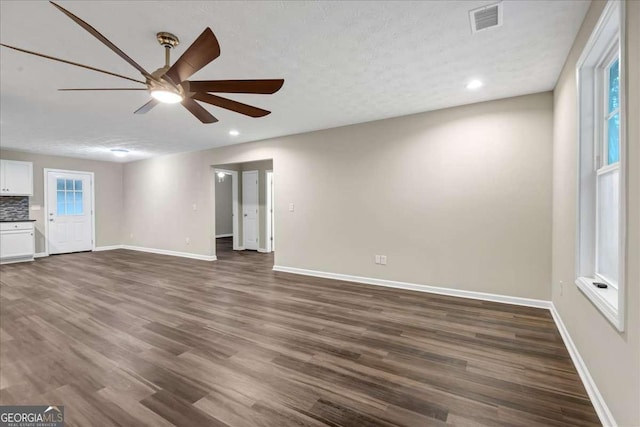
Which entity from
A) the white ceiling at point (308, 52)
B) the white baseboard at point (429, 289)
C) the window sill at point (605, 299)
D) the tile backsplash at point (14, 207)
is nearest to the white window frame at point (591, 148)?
the window sill at point (605, 299)

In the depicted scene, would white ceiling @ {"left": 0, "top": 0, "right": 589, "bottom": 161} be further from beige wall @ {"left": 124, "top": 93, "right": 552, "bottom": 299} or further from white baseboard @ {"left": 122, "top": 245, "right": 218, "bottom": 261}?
white baseboard @ {"left": 122, "top": 245, "right": 218, "bottom": 261}

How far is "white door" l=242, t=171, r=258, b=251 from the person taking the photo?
305 inches

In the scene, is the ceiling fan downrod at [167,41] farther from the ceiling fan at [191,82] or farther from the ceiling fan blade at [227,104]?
the ceiling fan blade at [227,104]

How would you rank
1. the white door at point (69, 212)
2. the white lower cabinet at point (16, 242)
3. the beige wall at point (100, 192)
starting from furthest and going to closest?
the white door at point (69, 212) < the beige wall at point (100, 192) < the white lower cabinet at point (16, 242)

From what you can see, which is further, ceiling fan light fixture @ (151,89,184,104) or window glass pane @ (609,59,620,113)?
ceiling fan light fixture @ (151,89,184,104)

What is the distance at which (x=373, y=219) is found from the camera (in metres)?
4.47

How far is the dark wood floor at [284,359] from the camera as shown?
1707mm

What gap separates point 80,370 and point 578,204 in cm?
382

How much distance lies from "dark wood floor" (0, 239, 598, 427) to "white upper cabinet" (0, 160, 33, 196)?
363 cm

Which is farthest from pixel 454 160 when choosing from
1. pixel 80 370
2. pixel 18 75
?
pixel 18 75

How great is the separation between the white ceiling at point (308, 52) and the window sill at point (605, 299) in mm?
1830

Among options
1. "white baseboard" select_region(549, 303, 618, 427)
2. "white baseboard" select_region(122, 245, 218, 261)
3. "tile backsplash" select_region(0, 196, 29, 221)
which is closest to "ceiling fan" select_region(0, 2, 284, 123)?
"white baseboard" select_region(549, 303, 618, 427)

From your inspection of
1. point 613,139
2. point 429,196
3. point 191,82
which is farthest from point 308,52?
point 429,196

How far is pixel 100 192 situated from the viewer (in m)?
8.09
